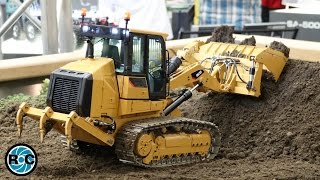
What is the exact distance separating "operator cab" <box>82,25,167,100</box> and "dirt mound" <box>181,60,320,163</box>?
967 mm

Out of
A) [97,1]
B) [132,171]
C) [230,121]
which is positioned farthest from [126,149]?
[97,1]

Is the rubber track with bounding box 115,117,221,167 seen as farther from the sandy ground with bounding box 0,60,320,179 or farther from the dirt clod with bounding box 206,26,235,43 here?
the dirt clod with bounding box 206,26,235,43

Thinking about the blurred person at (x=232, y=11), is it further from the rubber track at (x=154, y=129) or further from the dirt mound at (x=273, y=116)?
the rubber track at (x=154, y=129)

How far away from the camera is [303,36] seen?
11.1 meters

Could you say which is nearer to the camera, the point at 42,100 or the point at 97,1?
the point at 42,100

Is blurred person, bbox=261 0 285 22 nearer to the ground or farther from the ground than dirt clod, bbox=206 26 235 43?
nearer to the ground

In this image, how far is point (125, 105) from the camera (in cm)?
609

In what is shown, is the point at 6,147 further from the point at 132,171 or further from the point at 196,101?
the point at 196,101

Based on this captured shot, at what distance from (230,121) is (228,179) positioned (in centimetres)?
178

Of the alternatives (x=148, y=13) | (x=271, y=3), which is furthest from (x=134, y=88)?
(x=271, y=3)

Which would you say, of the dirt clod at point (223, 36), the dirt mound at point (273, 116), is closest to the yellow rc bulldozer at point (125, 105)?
the dirt mound at point (273, 116)

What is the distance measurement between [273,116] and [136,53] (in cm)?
179

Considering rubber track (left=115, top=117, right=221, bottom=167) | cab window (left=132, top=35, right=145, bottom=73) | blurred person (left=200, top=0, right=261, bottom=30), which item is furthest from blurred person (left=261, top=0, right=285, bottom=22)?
cab window (left=132, top=35, right=145, bottom=73)

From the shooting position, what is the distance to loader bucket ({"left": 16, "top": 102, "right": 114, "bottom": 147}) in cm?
568
